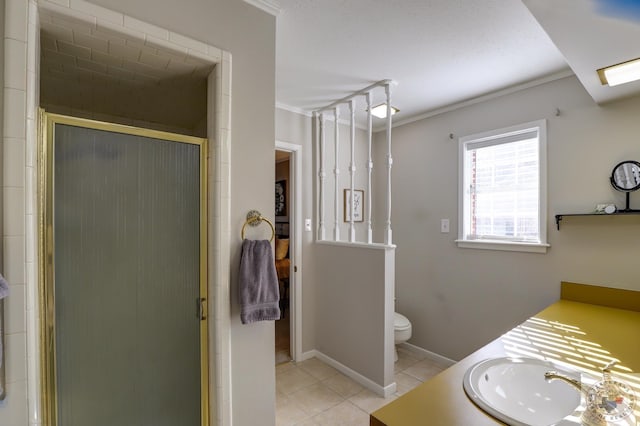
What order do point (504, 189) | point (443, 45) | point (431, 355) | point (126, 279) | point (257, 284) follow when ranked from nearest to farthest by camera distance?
point (126, 279)
point (257, 284)
point (443, 45)
point (504, 189)
point (431, 355)

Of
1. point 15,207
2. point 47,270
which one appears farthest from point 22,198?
point 47,270

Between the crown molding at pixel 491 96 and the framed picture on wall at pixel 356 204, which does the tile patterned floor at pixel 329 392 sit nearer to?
the framed picture on wall at pixel 356 204

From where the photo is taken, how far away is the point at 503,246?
2.45m

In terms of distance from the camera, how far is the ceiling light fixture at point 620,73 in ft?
4.82

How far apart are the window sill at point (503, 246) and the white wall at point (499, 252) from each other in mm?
43

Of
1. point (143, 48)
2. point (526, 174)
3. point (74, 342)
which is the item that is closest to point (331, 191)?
point (526, 174)

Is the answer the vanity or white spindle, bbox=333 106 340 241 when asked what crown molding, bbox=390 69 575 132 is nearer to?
white spindle, bbox=333 106 340 241

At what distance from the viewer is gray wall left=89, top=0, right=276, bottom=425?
1405 millimetres

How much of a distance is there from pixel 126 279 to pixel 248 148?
77cm

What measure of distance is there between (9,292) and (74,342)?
0.32 m

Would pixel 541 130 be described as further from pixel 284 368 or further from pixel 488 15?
pixel 284 368

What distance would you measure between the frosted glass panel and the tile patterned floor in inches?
40.1

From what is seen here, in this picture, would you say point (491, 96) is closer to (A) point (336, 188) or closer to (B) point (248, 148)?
(A) point (336, 188)

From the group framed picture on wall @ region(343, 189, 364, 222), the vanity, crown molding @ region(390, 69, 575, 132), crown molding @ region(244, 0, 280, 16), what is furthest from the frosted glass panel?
crown molding @ region(390, 69, 575, 132)
